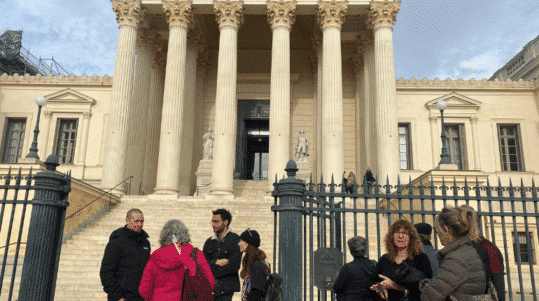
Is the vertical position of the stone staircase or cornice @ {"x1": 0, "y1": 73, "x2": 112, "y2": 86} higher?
cornice @ {"x1": 0, "y1": 73, "x2": 112, "y2": 86}

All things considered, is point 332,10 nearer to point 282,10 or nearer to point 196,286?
point 282,10

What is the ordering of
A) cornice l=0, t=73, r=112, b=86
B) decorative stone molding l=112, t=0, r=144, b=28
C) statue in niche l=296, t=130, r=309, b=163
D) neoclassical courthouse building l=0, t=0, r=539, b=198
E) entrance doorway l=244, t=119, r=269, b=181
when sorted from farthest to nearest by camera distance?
1. entrance doorway l=244, t=119, r=269, b=181
2. cornice l=0, t=73, r=112, b=86
3. statue in niche l=296, t=130, r=309, b=163
4. decorative stone molding l=112, t=0, r=144, b=28
5. neoclassical courthouse building l=0, t=0, r=539, b=198

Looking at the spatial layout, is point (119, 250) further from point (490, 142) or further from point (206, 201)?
point (490, 142)

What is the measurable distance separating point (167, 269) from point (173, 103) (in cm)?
1545

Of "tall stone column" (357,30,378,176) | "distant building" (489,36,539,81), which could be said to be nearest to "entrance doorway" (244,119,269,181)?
"tall stone column" (357,30,378,176)

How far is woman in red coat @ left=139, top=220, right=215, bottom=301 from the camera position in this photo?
3.96 meters

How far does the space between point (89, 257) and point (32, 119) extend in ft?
56.1

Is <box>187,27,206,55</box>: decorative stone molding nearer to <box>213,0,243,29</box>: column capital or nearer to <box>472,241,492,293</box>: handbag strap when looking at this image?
<box>213,0,243,29</box>: column capital

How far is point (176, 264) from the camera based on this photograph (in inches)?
156

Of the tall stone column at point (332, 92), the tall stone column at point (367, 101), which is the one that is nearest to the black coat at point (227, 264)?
the tall stone column at point (332, 92)

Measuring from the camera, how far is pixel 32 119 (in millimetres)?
24625

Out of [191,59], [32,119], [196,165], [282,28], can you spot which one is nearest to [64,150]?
[32,119]

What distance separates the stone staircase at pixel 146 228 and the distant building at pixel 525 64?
67.1 ft

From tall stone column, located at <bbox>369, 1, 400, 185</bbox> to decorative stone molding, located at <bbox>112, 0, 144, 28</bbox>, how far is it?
10.9m
